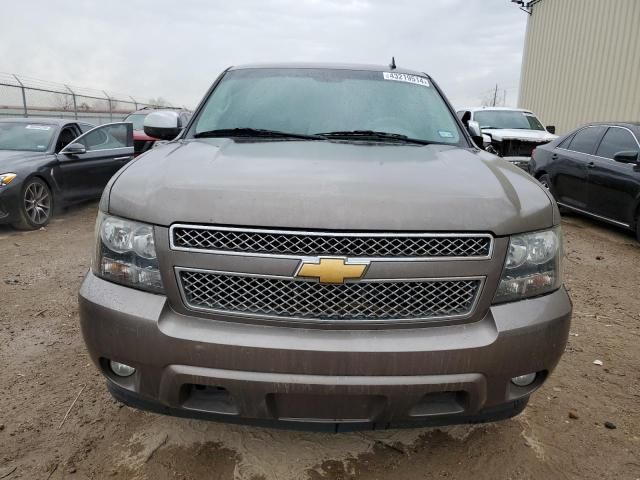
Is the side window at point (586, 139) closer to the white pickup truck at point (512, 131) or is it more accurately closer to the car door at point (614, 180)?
the car door at point (614, 180)

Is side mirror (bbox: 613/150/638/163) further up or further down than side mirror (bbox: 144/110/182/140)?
further down

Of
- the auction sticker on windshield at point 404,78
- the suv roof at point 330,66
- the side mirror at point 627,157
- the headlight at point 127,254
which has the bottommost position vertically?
the side mirror at point 627,157

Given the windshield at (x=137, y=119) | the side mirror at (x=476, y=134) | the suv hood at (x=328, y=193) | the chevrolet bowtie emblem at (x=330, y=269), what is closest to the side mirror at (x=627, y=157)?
the side mirror at (x=476, y=134)

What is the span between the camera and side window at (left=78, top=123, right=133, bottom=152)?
787cm

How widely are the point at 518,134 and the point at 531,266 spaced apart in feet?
31.7

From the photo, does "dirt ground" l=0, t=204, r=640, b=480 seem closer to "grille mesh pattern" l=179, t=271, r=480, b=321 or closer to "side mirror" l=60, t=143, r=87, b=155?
"grille mesh pattern" l=179, t=271, r=480, b=321

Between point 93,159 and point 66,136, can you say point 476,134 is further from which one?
point 66,136

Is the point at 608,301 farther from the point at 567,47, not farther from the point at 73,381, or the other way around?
the point at 567,47

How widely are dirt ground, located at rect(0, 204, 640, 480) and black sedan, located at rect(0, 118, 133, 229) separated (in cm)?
364

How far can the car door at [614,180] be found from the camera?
245 inches

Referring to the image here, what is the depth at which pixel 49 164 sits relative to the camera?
6895mm

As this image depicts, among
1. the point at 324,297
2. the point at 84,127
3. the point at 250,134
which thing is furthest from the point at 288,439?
the point at 84,127

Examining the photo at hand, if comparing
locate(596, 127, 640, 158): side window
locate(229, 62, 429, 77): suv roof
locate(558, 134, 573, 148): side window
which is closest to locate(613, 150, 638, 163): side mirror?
locate(596, 127, 640, 158): side window

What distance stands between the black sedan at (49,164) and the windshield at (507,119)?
7813mm
